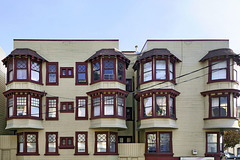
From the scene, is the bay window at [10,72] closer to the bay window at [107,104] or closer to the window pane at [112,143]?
the bay window at [107,104]

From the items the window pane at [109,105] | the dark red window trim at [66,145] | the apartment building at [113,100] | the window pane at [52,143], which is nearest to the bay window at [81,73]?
the apartment building at [113,100]

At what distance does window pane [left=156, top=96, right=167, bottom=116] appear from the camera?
924 inches

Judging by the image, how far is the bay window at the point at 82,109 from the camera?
24.8 metres

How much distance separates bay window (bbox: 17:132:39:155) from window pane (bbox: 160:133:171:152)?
11.4m

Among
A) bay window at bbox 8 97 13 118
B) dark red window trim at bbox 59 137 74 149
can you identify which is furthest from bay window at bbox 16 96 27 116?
dark red window trim at bbox 59 137 74 149

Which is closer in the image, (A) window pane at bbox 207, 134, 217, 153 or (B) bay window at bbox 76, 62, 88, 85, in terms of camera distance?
(A) window pane at bbox 207, 134, 217, 153

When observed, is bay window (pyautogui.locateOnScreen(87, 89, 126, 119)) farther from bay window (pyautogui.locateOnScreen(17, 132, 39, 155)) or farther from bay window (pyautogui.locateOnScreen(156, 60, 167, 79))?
bay window (pyautogui.locateOnScreen(17, 132, 39, 155))

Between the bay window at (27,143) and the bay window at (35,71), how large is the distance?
5.09m

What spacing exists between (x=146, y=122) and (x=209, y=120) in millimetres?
5724

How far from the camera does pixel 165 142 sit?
2366 centimetres

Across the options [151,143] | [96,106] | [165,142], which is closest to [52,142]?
[96,106]

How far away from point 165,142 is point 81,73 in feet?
33.4

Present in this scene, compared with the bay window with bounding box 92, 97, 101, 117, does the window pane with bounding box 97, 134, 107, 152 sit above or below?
below

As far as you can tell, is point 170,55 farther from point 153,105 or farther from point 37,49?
point 37,49
